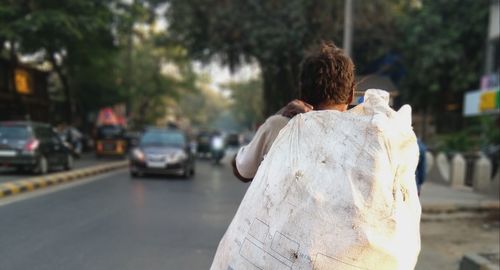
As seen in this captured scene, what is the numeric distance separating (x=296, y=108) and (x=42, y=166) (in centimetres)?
1186

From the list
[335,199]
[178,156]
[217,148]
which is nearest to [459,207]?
[178,156]

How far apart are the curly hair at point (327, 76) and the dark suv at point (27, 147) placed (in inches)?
457

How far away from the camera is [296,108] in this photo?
2.22m

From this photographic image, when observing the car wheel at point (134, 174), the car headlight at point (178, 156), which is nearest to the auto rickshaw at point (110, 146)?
the car wheel at point (134, 174)

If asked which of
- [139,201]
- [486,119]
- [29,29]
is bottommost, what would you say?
[139,201]

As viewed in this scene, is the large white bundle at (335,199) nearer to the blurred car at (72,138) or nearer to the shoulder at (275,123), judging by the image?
the shoulder at (275,123)

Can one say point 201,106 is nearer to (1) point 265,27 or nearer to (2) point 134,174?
(1) point 265,27

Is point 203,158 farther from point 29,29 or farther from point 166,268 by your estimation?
point 166,268

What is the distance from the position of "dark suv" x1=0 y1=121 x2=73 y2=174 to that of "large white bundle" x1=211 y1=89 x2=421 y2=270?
11668 mm

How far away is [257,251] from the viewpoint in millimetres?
1664

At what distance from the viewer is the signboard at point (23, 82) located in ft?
70.5

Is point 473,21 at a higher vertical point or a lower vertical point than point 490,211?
higher

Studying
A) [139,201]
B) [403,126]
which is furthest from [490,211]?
[403,126]

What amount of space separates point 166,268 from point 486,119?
535 inches
